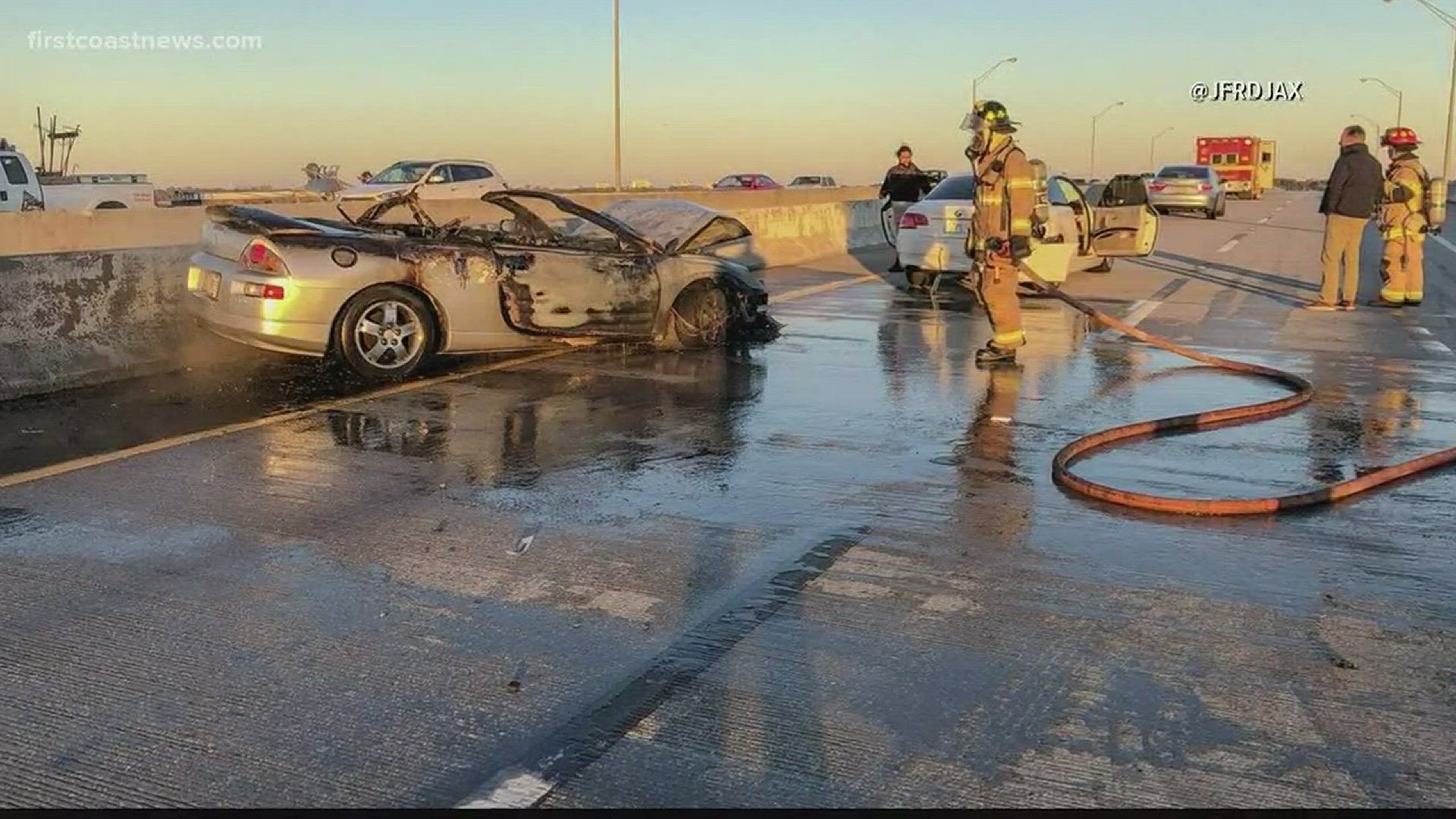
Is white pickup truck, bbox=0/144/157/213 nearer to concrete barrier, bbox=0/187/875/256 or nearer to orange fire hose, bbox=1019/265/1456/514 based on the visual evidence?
concrete barrier, bbox=0/187/875/256

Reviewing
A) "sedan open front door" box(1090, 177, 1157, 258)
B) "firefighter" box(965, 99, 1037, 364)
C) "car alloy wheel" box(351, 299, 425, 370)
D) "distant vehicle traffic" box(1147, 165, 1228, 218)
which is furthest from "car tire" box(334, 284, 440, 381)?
"distant vehicle traffic" box(1147, 165, 1228, 218)

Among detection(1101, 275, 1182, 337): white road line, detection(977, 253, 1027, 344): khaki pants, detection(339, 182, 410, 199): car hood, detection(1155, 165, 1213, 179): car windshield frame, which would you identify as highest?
detection(1155, 165, 1213, 179): car windshield frame

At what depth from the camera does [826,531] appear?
16.7 ft

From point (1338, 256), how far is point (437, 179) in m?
20.8

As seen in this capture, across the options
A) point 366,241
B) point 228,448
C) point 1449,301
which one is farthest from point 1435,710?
point 1449,301

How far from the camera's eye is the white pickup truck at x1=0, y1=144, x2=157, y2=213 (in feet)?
83.6

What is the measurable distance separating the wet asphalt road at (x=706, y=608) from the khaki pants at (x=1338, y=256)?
19.4 ft

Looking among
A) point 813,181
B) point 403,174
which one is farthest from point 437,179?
point 813,181

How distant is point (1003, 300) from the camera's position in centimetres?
939

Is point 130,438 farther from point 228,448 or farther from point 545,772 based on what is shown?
point 545,772

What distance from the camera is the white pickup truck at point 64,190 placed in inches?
1003

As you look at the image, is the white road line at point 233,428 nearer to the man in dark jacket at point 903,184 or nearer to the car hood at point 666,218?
the car hood at point 666,218

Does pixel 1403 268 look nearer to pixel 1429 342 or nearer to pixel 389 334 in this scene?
pixel 1429 342

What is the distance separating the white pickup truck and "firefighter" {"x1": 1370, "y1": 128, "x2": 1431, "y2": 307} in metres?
23.6
